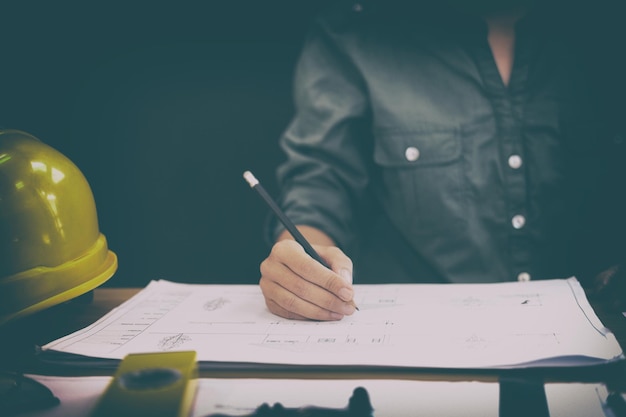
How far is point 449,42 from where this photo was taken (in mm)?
983

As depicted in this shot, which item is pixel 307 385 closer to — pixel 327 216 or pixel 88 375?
pixel 88 375

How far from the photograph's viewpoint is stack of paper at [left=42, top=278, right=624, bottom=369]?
513mm

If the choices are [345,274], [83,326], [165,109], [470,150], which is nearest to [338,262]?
[345,274]

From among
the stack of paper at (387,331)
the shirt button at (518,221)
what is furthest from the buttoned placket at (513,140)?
the stack of paper at (387,331)

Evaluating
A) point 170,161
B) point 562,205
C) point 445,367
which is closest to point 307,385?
point 445,367

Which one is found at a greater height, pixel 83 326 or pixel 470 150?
pixel 470 150

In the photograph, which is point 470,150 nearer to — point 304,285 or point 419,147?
point 419,147

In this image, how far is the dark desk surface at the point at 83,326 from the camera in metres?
0.48

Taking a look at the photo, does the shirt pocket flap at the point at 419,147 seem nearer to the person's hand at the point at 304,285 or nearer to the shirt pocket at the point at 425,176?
the shirt pocket at the point at 425,176

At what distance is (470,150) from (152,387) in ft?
2.20

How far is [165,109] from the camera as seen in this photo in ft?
3.84

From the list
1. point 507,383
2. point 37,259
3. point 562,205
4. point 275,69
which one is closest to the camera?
point 507,383

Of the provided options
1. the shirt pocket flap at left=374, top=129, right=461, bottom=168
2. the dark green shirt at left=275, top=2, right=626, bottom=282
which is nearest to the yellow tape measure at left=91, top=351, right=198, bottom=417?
the dark green shirt at left=275, top=2, right=626, bottom=282

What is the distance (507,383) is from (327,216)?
0.51 meters
